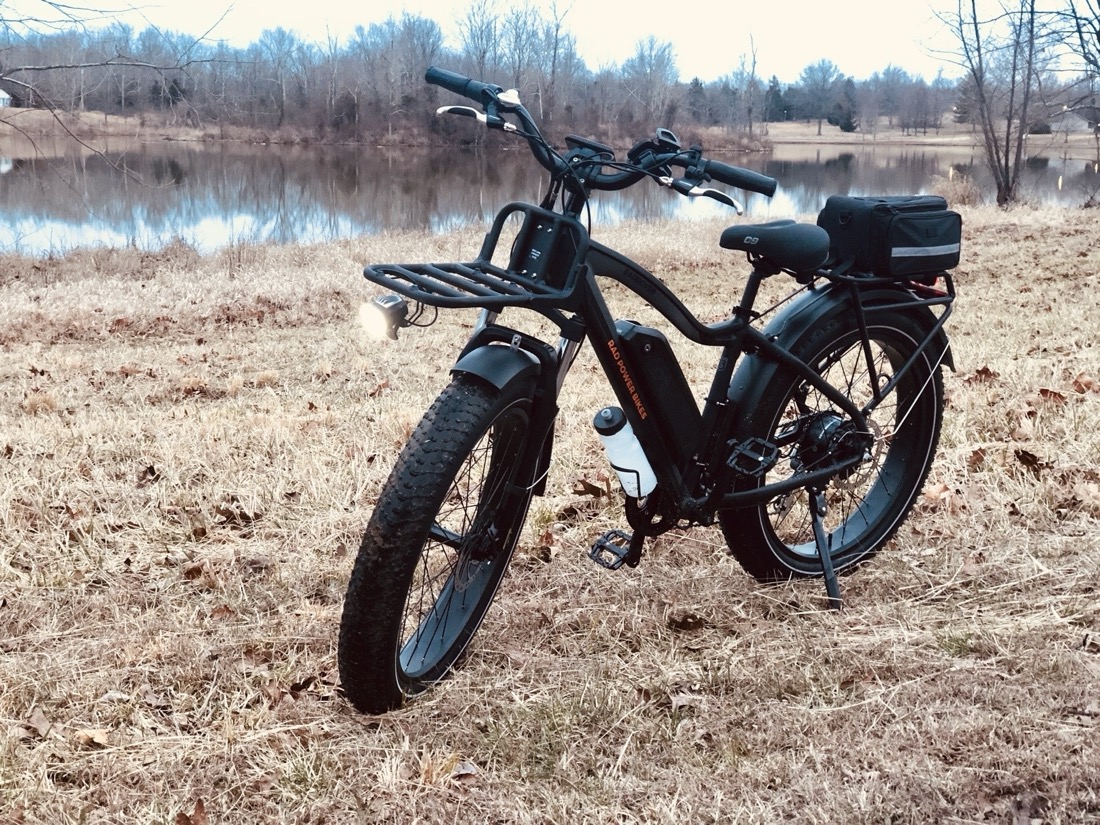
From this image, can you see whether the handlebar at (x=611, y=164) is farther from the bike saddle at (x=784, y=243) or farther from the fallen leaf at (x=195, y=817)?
the fallen leaf at (x=195, y=817)

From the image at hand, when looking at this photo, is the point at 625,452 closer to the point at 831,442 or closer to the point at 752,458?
the point at 752,458

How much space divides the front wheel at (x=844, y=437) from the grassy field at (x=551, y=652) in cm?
14

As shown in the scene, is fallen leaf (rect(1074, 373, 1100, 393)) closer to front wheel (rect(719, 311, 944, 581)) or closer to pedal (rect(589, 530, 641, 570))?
front wheel (rect(719, 311, 944, 581))

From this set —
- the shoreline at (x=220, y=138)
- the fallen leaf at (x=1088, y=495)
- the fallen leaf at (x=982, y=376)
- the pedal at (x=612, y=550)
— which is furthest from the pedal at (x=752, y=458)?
the shoreline at (x=220, y=138)

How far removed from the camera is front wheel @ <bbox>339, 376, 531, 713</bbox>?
236 cm

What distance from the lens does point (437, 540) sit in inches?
106

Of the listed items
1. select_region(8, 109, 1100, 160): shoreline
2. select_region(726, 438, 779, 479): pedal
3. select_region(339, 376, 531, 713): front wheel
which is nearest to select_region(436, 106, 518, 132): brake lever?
select_region(339, 376, 531, 713): front wheel

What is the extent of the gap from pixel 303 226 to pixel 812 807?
20.7 meters

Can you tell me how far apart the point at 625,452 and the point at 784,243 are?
2.65ft

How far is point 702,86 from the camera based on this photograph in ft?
313

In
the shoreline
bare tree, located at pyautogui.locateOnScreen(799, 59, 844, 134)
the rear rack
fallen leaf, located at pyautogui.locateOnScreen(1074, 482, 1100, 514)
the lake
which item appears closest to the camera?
the rear rack

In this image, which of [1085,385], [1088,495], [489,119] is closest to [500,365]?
[489,119]

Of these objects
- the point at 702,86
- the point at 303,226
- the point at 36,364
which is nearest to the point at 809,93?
the point at 702,86

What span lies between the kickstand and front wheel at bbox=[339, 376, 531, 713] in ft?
3.66
